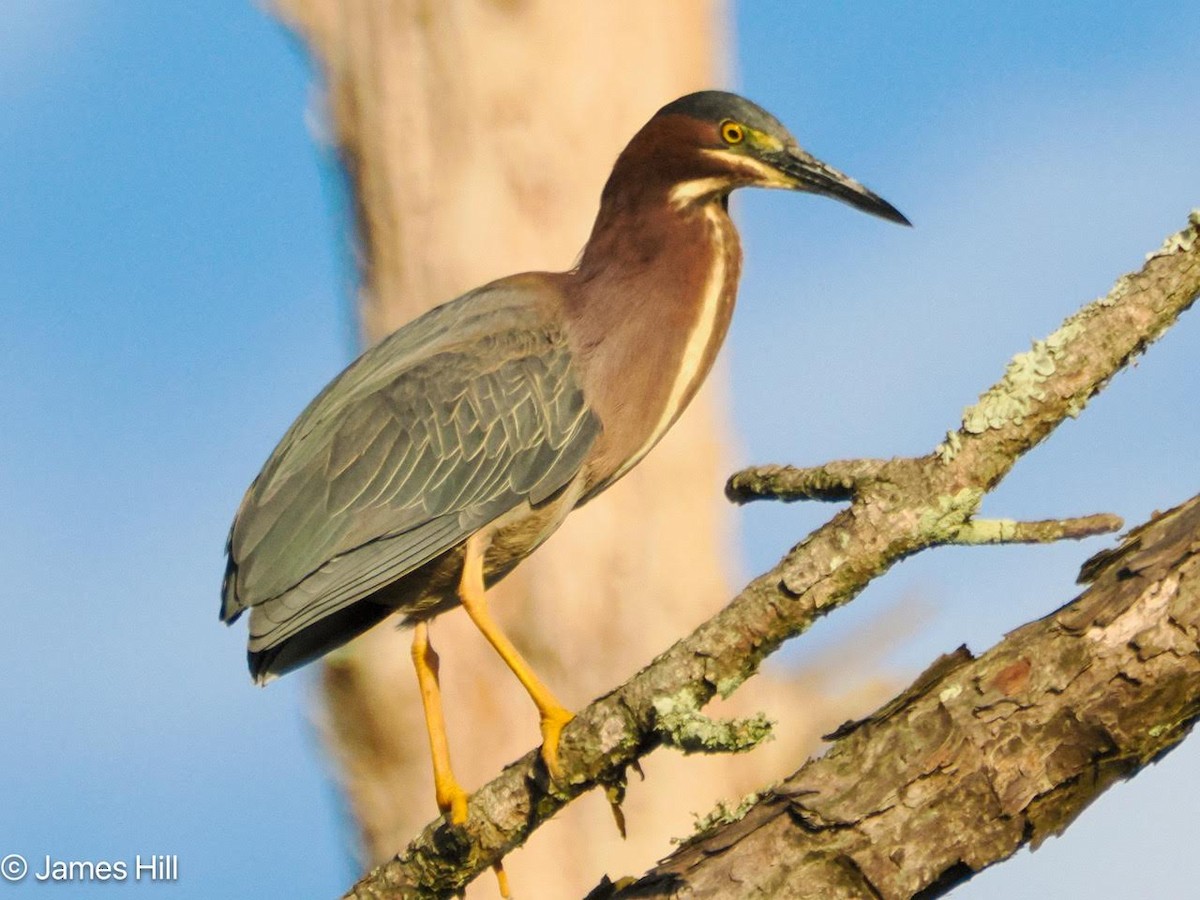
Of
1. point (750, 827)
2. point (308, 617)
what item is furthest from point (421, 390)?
point (750, 827)

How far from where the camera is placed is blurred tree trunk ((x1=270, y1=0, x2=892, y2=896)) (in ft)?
19.5

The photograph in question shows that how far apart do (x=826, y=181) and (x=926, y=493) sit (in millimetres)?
1497

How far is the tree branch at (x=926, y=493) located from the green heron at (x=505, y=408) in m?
1.04

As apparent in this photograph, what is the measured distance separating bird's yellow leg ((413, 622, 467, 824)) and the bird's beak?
5.32ft

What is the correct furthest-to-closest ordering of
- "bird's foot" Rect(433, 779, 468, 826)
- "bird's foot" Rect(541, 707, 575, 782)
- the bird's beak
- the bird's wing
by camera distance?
the bird's beak → the bird's wing → "bird's foot" Rect(433, 779, 468, 826) → "bird's foot" Rect(541, 707, 575, 782)

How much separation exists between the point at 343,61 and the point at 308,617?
3297 millimetres

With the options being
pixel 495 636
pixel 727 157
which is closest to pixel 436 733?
pixel 495 636

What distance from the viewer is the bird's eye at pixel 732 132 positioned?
4121mm

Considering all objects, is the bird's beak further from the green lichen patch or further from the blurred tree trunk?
the blurred tree trunk

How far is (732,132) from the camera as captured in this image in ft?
13.5

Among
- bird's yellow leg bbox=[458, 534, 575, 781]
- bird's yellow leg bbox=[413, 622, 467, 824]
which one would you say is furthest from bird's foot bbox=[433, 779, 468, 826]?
bird's yellow leg bbox=[458, 534, 575, 781]

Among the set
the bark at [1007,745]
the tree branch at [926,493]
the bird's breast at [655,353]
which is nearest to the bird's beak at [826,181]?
the bird's breast at [655,353]

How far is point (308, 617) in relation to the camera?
3744 mm

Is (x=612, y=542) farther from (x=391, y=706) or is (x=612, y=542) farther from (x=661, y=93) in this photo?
(x=661, y=93)
